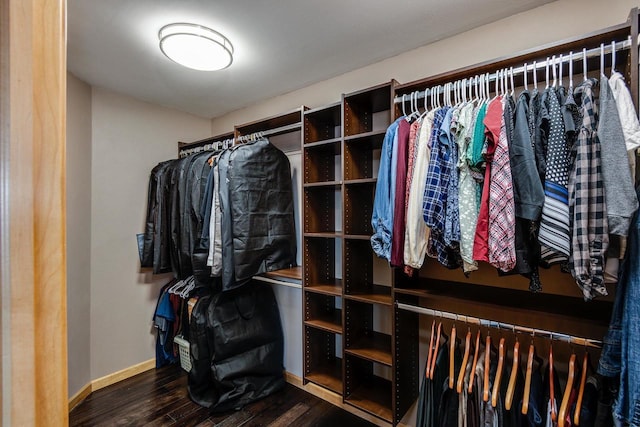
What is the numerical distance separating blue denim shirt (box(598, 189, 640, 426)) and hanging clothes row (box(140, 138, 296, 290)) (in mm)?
1716

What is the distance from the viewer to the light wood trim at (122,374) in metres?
2.30

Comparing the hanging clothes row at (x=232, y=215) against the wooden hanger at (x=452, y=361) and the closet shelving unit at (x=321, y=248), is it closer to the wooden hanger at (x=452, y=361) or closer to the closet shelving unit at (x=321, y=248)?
the closet shelving unit at (x=321, y=248)

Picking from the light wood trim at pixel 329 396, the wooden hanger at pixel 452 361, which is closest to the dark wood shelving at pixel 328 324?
the light wood trim at pixel 329 396

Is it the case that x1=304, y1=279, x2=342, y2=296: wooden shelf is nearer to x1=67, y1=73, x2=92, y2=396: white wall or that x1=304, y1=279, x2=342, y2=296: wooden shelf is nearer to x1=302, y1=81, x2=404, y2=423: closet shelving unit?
x1=302, y1=81, x2=404, y2=423: closet shelving unit

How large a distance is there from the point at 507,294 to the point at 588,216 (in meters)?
0.59

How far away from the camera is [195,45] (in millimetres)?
1589

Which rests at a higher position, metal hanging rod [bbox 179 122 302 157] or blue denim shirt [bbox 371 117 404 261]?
metal hanging rod [bbox 179 122 302 157]

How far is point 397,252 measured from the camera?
4.55 ft

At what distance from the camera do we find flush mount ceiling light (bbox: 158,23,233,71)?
1.53 m

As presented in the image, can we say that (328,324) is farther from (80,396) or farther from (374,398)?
(80,396)

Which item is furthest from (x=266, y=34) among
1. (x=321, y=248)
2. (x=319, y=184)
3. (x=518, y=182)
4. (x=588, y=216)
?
(x=588, y=216)

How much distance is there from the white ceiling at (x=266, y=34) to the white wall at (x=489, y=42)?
0.05 m

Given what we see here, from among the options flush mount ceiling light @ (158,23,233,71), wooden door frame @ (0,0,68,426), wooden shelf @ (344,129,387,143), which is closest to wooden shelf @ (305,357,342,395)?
wooden shelf @ (344,129,387,143)

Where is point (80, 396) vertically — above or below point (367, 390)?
below
